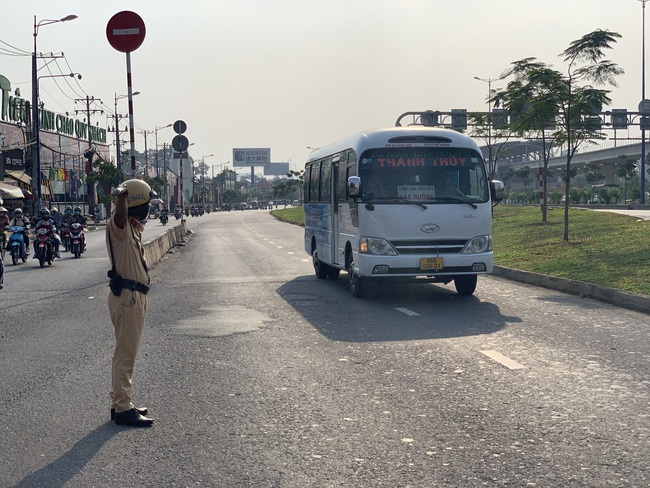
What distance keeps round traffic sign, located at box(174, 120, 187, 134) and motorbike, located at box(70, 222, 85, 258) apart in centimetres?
451

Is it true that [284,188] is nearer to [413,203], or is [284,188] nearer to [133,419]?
[413,203]

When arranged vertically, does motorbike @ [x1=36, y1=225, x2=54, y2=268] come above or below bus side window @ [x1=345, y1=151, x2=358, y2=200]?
below

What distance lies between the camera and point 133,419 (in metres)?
6.02

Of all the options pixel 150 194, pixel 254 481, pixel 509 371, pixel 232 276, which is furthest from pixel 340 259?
pixel 254 481

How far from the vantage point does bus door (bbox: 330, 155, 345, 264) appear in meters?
15.3

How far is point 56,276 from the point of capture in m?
19.9

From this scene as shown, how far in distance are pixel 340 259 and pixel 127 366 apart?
9107 mm

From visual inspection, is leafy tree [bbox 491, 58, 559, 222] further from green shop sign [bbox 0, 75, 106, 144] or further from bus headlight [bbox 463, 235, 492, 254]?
green shop sign [bbox 0, 75, 106, 144]

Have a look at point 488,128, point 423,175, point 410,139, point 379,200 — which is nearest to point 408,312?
point 379,200

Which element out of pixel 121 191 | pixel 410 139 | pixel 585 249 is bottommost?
pixel 585 249

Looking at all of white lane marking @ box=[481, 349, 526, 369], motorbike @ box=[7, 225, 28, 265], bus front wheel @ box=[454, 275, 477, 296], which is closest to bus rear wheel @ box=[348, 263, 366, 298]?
bus front wheel @ box=[454, 275, 477, 296]

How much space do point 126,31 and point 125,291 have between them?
1311cm

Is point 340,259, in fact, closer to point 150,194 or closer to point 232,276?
point 232,276

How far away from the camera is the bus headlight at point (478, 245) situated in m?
13.1
